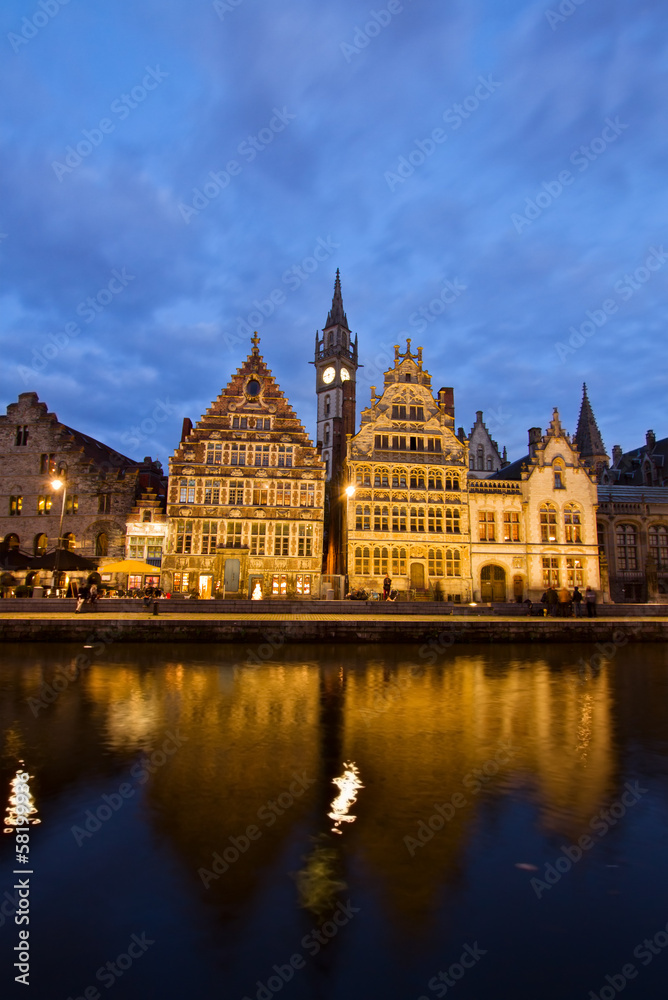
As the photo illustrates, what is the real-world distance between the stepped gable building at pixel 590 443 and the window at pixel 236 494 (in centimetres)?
4137

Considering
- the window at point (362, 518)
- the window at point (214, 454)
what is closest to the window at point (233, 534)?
the window at point (214, 454)

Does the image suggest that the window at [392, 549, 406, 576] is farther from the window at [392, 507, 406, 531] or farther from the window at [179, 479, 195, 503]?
the window at [179, 479, 195, 503]

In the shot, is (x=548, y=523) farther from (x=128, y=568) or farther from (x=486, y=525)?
(x=128, y=568)

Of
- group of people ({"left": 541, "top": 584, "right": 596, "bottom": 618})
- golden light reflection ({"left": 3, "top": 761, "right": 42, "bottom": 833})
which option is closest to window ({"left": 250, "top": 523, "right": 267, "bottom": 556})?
group of people ({"left": 541, "top": 584, "right": 596, "bottom": 618})

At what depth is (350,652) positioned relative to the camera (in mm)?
23672

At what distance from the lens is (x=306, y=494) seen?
43.8 metres

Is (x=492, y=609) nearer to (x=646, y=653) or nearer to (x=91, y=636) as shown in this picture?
(x=646, y=653)

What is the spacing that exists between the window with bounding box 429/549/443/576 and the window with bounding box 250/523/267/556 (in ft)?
41.7

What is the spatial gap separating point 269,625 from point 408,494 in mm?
21305

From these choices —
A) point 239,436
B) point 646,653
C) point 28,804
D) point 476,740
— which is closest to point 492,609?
point 646,653

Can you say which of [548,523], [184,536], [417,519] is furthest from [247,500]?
[548,523]

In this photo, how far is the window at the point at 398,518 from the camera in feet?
144

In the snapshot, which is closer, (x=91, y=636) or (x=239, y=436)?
(x=91, y=636)

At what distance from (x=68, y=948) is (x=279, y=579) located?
37448 mm
